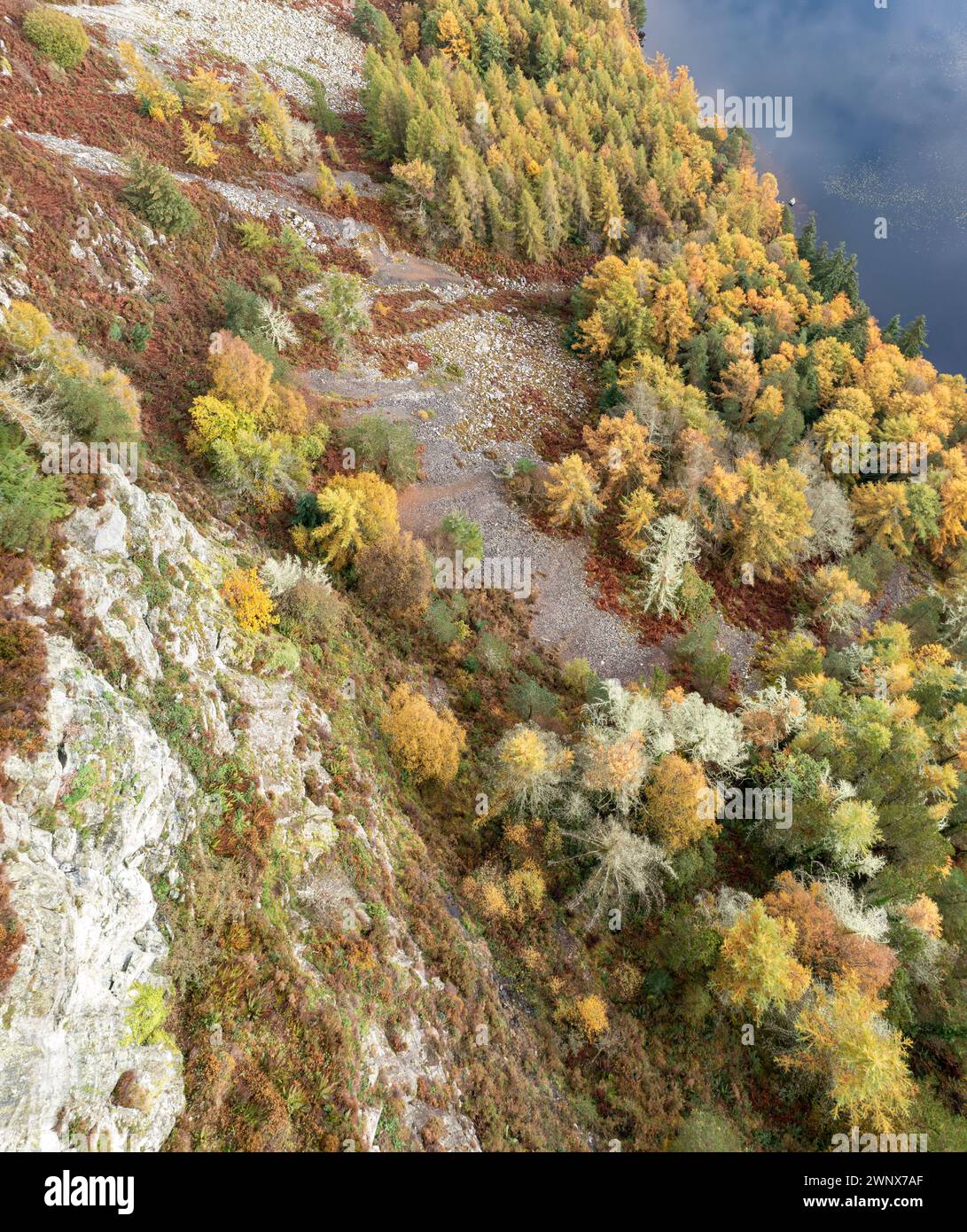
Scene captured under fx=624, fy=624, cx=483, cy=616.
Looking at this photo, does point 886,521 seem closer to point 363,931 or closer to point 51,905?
point 363,931

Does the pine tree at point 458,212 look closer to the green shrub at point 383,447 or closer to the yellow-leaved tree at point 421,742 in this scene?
the green shrub at point 383,447

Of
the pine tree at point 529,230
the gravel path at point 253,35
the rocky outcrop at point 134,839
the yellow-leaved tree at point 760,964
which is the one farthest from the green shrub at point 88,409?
the pine tree at point 529,230

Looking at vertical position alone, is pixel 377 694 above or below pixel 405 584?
below

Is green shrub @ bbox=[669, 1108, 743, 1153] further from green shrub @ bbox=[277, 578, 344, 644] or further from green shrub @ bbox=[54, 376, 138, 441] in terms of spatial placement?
green shrub @ bbox=[54, 376, 138, 441]

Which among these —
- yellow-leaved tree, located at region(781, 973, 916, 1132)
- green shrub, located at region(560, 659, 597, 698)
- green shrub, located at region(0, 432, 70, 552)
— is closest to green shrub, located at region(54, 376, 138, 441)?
green shrub, located at region(0, 432, 70, 552)

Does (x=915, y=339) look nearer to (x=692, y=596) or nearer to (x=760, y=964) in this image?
(x=692, y=596)

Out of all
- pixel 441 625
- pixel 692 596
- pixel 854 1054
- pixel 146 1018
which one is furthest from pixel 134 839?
pixel 692 596

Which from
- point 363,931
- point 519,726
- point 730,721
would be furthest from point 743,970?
point 363,931
